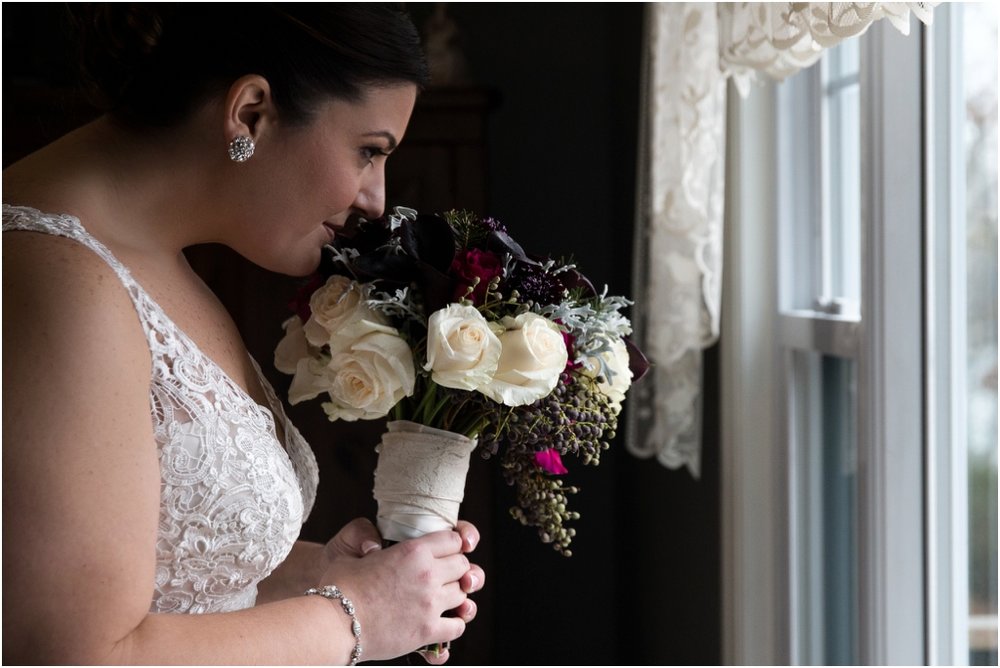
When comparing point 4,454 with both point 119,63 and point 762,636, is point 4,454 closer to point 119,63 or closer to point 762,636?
point 119,63

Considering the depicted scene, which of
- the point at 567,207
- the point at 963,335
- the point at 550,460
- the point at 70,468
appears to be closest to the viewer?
the point at 70,468

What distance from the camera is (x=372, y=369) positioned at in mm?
1086

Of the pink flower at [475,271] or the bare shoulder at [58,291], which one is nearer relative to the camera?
the bare shoulder at [58,291]

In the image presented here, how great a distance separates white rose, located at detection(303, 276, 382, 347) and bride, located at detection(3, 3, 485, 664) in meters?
0.07

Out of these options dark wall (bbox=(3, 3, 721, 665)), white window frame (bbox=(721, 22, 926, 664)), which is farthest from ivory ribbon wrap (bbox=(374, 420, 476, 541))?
dark wall (bbox=(3, 3, 721, 665))

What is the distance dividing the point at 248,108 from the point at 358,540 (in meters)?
0.53

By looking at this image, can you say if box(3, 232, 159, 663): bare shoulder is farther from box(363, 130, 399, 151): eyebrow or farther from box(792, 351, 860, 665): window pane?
box(792, 351, 860, 665): window pane

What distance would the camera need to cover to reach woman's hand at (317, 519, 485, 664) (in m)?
1.10

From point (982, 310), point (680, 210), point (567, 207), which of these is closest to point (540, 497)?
point (982, 310)

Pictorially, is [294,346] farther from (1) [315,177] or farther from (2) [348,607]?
(2) [348,607]

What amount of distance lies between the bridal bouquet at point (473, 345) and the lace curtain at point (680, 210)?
597 mm

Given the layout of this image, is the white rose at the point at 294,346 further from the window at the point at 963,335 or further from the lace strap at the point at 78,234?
the window at the point at 963,335

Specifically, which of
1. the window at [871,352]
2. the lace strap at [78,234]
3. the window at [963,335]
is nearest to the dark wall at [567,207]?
the window at [871,352]

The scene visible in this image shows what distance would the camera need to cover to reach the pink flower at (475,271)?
1076 mm
